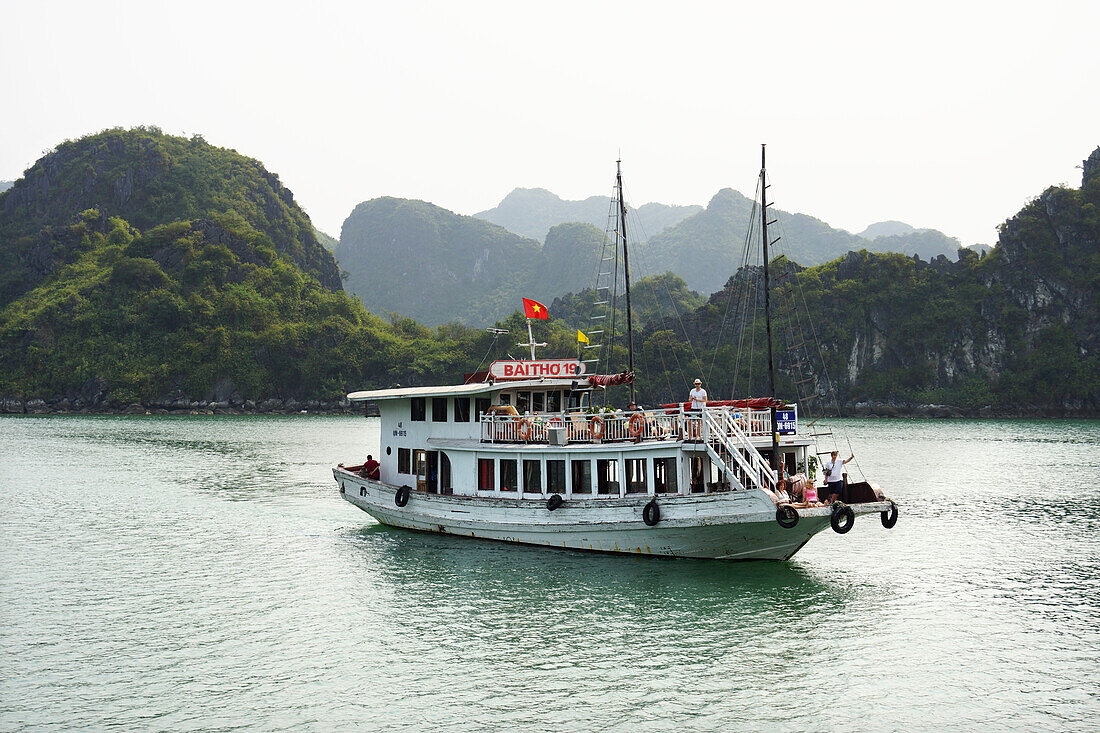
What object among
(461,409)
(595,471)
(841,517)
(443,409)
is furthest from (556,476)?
(841,517)

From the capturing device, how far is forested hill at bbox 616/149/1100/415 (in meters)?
104

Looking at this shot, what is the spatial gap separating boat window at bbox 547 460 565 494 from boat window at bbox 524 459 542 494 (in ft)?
1.43

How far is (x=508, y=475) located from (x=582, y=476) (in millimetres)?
2462

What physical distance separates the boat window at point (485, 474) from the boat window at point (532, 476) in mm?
1265

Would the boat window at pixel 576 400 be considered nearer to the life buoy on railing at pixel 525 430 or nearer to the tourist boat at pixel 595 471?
the tourist boat at pixel 595 471

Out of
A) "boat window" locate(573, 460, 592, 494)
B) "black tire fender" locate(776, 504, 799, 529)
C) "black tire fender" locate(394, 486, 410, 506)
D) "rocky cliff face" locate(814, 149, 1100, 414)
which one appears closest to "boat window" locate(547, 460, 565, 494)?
"boat window" locate(573, 460, 592, 494)

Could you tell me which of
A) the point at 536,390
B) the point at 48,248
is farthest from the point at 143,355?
the point at 536,390

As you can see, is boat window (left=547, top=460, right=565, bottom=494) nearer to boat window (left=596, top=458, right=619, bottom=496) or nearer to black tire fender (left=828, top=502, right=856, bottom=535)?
boat window (left=596, top=458, right=619, bottom=496)

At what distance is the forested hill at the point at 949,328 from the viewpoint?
103688 mm

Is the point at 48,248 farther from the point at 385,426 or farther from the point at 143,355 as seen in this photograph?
the point at 385,426

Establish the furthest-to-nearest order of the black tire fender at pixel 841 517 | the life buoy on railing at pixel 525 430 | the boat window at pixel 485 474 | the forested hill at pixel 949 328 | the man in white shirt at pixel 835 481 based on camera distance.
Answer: the forested hill at pixel 949 328 → the boat window at pixel 485 474 → the life buoy on railing at pixel 525 430 → the man in white shirt at pixel 835 481 → the black tire fender at pixel 841 517

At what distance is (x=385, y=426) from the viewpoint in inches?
1092

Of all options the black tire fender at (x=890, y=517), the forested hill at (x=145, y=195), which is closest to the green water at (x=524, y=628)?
the black tire fender at (x=890, y=517)

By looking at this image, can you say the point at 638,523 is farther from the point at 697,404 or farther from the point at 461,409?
the point at 461,409
